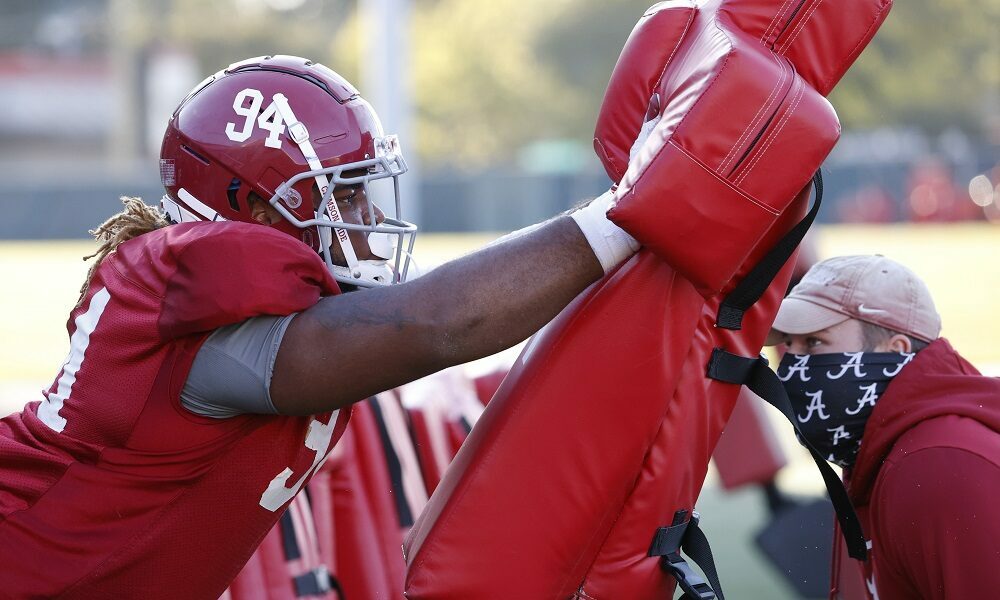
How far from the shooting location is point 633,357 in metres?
2.20

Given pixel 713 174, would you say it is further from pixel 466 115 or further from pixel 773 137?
pixel 466 115

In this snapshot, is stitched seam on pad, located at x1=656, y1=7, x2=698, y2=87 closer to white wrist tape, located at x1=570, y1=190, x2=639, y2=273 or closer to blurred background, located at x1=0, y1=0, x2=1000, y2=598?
white wrist tape, located at x1=570, y1=190, x2=639, y2=273

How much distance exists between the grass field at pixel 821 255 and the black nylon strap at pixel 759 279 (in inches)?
100

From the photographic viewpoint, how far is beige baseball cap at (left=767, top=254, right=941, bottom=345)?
2.59 m

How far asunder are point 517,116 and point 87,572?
5042 cm

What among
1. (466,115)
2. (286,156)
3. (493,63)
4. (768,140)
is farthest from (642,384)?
(466,115)

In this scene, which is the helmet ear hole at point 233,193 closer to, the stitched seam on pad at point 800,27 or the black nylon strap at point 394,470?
the stitched seam on pad at point 800,27

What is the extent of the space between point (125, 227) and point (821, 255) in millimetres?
5247

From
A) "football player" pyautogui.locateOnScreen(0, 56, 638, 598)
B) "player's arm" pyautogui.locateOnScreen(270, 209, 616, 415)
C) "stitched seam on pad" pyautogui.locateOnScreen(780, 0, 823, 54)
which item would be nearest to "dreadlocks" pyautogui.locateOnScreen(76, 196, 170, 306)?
"football player" pyautogui.locateOnScreen(0, 56, 638, 598)

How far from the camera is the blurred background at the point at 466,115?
Answer: 19688 mm

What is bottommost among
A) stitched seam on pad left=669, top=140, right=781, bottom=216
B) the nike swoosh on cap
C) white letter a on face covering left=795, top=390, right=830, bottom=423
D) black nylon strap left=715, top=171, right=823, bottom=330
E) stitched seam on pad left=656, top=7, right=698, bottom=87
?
white letter a on face covering left=795, top=390, right=830, bottom=423

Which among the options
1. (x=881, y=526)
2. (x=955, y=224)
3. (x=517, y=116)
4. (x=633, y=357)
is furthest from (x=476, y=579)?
(x=517, y=116)

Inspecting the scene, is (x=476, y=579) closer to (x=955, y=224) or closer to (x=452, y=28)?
(x=955, y=224)

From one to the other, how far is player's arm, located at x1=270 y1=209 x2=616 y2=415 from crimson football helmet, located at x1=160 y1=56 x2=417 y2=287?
13.1 inches
